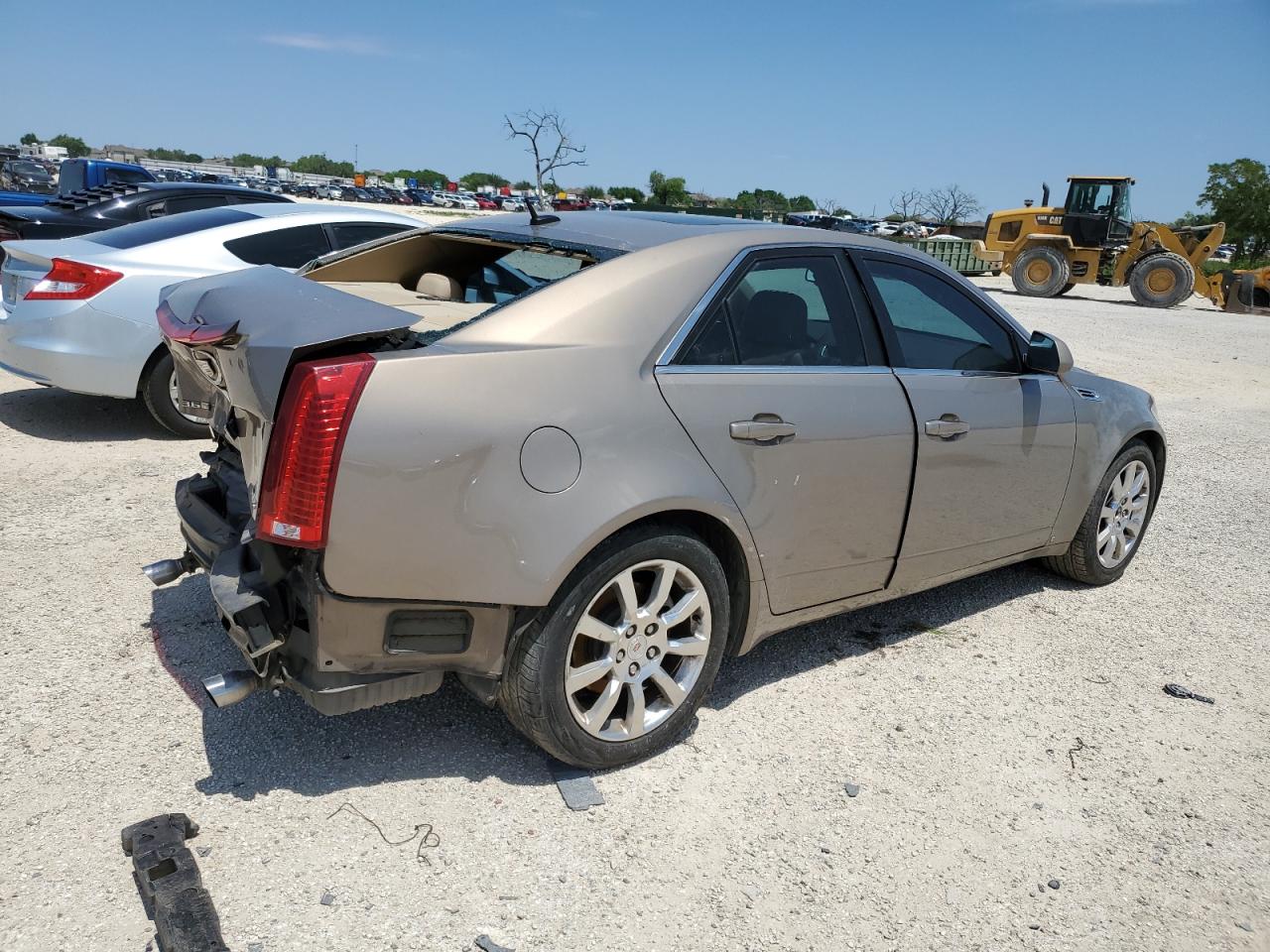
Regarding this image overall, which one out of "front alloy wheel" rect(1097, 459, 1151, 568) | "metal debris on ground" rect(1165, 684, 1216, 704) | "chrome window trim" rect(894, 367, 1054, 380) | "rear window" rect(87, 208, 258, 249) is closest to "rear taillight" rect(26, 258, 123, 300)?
"rear window" rect(87, 208, 258, 249)

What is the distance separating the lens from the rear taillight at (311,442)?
2410mm

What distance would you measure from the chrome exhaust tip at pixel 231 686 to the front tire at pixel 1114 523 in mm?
3750

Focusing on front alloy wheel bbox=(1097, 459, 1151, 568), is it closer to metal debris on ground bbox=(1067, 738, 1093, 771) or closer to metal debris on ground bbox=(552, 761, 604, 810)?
metal debris on ground bbox=(1067, 738, 1093, 771)

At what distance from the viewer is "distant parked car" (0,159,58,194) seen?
949 inches

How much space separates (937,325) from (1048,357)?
558mm

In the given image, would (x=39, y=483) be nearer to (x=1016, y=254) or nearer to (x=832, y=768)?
(x=832, y=768)

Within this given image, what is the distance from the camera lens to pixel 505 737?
3.16m

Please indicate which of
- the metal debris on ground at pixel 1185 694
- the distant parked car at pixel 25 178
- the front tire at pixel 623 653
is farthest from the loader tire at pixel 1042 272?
the distant parked car at pixel 25 178

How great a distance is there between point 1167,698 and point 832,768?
62.8 inches

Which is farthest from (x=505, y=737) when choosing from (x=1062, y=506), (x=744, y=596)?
(x=1062, y=506)

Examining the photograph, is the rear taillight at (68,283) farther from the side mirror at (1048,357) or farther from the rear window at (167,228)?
the side mirror at (1048,357)

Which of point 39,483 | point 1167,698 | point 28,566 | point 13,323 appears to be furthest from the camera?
point 13,323

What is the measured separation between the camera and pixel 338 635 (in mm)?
2516

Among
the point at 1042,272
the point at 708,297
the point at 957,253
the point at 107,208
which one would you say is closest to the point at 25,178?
the point at 107,208
